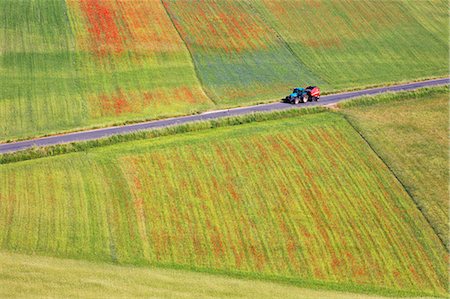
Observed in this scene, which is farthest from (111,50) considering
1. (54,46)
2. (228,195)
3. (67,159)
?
(228,195)

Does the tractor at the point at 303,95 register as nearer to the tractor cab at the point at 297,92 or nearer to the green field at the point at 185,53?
the tractor cab at the point at 297,92

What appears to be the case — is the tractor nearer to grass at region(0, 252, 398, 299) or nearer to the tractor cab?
the tractor cab

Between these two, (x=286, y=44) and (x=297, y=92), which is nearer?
(x=297, y=92)

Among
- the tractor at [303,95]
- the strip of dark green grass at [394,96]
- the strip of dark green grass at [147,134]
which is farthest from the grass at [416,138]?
the strip of dark green grass at [147,134]

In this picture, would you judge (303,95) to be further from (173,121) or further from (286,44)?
(286,44)

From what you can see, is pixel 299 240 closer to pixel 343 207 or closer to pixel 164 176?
A: pixel 343 207

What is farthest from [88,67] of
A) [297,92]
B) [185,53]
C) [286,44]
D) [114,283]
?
[114,283]

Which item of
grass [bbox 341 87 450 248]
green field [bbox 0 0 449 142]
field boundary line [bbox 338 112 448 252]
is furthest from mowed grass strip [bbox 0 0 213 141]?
grass [bbox 341 87 450 248]
